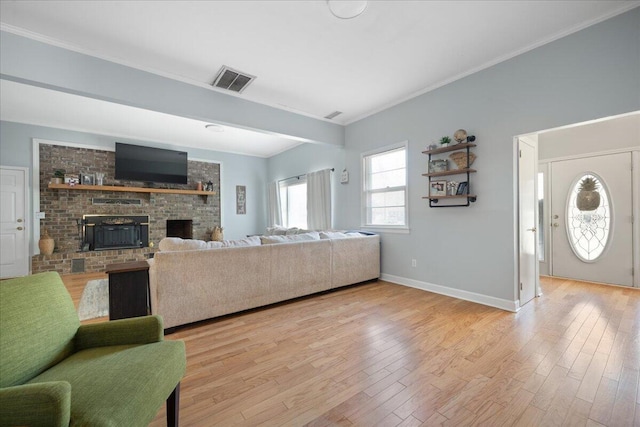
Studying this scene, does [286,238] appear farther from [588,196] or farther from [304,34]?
[588,196]

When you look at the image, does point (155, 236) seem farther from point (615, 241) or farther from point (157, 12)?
point (615, 241)

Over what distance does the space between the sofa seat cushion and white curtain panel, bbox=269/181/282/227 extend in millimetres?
5526

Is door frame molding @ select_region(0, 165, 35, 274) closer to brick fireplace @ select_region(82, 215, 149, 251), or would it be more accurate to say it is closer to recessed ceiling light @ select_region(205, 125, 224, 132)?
brick fireplace @ select_region(82, 215, 149, 251)

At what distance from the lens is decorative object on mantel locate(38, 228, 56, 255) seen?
186 inches

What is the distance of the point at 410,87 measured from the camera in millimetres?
3613

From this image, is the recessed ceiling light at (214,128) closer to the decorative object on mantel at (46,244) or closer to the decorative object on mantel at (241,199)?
the decorative object on mantel at (241,199)

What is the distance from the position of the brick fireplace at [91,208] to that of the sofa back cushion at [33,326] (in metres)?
4.93

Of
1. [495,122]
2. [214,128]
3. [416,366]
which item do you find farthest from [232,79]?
[416,366]

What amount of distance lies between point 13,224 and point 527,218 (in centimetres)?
790

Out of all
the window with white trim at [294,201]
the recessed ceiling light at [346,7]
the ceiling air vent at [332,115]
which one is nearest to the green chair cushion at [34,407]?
the recessed ceiling light at [346,7]

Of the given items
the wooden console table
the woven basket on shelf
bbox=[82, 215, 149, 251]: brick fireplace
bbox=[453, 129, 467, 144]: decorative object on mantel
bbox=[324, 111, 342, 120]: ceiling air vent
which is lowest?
the wooden console table

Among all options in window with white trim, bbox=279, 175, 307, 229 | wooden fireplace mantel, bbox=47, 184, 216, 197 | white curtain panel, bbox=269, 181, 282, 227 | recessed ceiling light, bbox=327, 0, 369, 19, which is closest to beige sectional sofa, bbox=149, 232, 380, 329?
recessed ceiling light, bbox=327, 0, 369, 19

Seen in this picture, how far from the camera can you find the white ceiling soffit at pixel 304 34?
2.21m

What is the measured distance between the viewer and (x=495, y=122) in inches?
119
